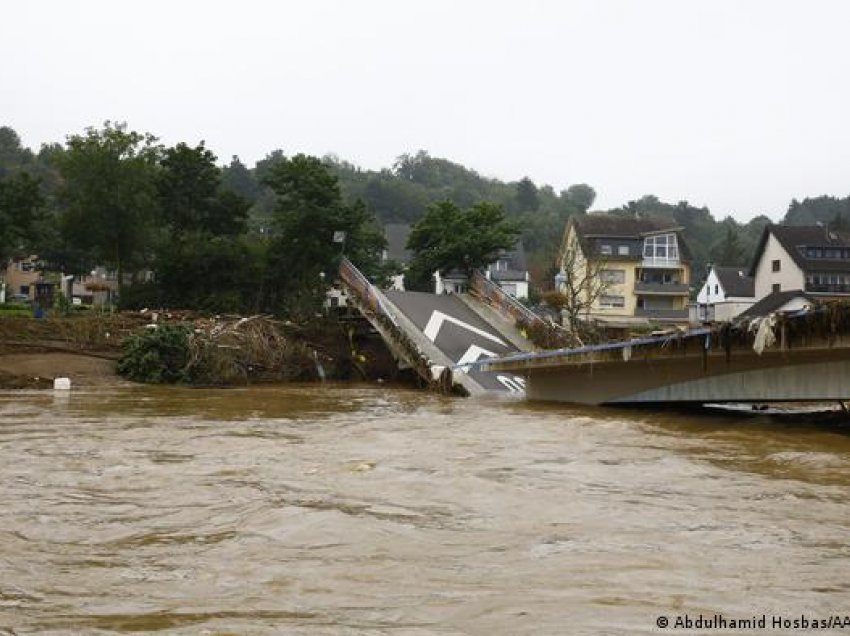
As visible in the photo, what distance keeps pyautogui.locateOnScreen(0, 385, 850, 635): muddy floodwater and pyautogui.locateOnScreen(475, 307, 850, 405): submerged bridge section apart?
1414 millimetres

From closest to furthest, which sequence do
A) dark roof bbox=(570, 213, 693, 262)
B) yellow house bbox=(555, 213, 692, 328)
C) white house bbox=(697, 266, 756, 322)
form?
yellow house bbox=(555, 213, 692, 328) → dark roof bbox=(570, 213, 693, 262) → white house bbox=(697, 266, 756, 322)

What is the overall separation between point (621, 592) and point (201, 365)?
2376cm

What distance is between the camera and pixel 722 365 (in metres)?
15.5

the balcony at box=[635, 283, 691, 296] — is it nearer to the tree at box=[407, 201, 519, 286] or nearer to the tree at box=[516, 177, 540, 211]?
the tree at box=[407, 201, 519, 286]

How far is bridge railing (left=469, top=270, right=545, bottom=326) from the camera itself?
29.8 meters

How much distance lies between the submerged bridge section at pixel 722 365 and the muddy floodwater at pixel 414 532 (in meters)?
1.41

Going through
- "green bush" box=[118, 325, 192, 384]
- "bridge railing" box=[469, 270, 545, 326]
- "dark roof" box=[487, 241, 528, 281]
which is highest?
"dark roof" box=[487, 241, 528, 281]

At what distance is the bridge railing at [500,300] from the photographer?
29.8m

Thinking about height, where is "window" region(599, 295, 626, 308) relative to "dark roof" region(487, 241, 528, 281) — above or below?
below

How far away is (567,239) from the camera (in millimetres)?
66625

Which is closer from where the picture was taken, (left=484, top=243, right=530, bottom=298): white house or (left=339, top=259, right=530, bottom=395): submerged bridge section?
(left=339, top=259, right=530, bottom=395): submerged bridge section

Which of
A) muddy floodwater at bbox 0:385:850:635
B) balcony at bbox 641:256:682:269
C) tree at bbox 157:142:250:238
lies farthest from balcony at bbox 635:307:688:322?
muddy floodwater at bbox 0:385:850:635

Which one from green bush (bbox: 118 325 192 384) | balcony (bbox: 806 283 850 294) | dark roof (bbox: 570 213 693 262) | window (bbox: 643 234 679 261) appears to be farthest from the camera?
window (bbox: 643 234 679 261)

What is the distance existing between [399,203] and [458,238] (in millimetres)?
70823
